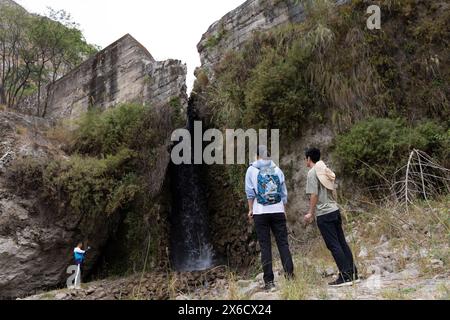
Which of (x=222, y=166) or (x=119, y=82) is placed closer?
(x=222, y=166)

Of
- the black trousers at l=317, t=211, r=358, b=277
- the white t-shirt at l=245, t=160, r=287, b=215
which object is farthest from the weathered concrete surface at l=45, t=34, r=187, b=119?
the black trousers at l=317, t=211, r=358, b=277

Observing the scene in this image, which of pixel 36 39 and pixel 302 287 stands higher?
pixel 36 39

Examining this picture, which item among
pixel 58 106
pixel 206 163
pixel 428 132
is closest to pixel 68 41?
pixel 58 106

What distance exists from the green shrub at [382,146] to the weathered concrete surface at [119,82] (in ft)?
17.3

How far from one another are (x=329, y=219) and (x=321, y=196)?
0.26 metres

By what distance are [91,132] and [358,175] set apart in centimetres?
728

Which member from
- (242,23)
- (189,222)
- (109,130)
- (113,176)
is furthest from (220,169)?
(242,23)

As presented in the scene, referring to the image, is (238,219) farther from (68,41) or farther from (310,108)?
(68,41)

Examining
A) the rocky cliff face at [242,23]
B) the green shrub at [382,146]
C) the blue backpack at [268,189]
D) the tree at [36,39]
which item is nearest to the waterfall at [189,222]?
the rocky cliff face at [242,23]

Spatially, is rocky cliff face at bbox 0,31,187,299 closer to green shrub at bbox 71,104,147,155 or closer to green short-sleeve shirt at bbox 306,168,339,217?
green shrub at bbox 71,104,147,155

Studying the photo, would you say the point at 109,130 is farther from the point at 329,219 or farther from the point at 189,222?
the point at 329,219

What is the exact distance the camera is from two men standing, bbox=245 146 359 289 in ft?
13.1

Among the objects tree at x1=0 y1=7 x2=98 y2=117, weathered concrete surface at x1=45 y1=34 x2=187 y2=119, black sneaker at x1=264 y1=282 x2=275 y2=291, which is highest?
tree at x1=0 y1=7 x2=98 y2=117

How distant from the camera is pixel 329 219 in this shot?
405 centimetres
